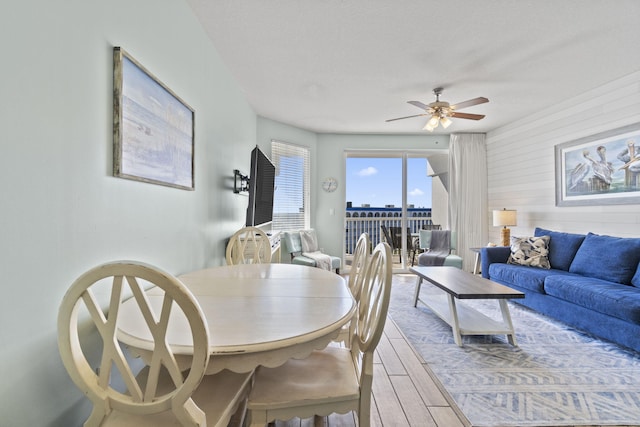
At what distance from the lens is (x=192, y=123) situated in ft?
6.66

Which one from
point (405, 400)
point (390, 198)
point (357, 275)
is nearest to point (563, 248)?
point (405, 400)

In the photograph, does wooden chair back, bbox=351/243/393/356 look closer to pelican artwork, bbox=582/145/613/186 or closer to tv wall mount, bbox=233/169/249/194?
tv wall mount, bbox=233/169/249/194

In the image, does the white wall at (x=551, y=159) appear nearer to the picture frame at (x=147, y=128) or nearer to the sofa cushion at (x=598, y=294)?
the sofa cushion at (x=598, y=294)

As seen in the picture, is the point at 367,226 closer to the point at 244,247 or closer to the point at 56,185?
the point at 244,247

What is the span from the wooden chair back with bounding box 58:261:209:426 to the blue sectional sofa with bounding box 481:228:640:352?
2985 mm

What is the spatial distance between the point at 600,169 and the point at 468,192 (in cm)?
196

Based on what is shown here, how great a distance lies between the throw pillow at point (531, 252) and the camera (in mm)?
3411

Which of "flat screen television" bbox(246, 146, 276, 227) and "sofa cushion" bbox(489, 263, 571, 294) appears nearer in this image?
"flat screen television" bbox(246, 146, 276, 227)

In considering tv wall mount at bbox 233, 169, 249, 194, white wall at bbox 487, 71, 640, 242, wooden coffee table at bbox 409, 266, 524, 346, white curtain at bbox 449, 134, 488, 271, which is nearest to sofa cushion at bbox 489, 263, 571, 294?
wooden coffee table at bbox 409, 266, 524, 346

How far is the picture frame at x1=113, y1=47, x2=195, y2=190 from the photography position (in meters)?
1.26

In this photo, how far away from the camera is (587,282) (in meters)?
Result: 2.65

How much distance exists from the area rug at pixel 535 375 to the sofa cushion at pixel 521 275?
1.24 feet

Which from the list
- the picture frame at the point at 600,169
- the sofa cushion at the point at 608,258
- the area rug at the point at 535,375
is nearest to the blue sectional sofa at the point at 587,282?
the sofa cushion at the point at 608,258

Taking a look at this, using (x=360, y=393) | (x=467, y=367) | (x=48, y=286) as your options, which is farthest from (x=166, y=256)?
(x=467, y=367)
